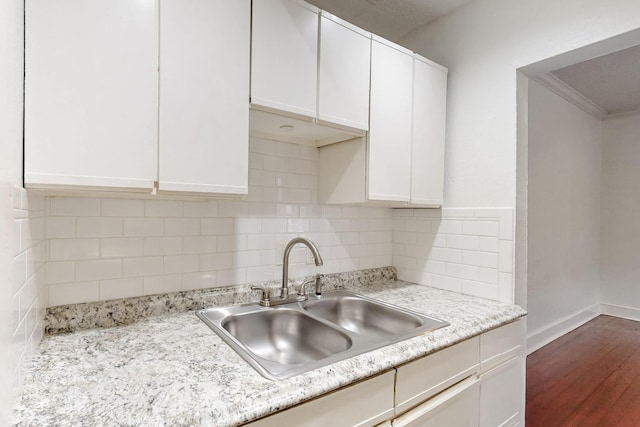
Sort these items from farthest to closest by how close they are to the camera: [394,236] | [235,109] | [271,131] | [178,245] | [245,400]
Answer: [394,236], [271,131], [178,245], [235,109], [245,400]

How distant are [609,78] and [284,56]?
319 cm

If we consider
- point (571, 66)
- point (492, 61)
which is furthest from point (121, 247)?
point (571, 66)

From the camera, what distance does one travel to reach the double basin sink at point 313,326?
1152 mm

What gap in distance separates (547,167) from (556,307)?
137 cm

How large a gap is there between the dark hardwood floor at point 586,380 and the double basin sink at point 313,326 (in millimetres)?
1286

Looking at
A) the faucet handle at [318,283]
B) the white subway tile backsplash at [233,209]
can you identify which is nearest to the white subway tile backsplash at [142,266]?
the white subway tile backsplash at [233,209]

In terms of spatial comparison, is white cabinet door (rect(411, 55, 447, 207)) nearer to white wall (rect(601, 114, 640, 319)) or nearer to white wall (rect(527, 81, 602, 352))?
white wall (rect(527, 81, 602, 352))

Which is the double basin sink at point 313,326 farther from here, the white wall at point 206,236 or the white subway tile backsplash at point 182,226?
the white subway tile backsplash at point 182,226

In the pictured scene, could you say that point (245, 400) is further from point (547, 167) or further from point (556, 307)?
point (556, 307)

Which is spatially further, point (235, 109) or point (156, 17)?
point (235, 109)

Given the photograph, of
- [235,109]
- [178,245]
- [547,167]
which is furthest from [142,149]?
[547,167]

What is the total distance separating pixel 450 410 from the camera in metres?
1.22

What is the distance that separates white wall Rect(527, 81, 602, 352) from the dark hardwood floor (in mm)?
241

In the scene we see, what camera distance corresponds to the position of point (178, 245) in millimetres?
1360
